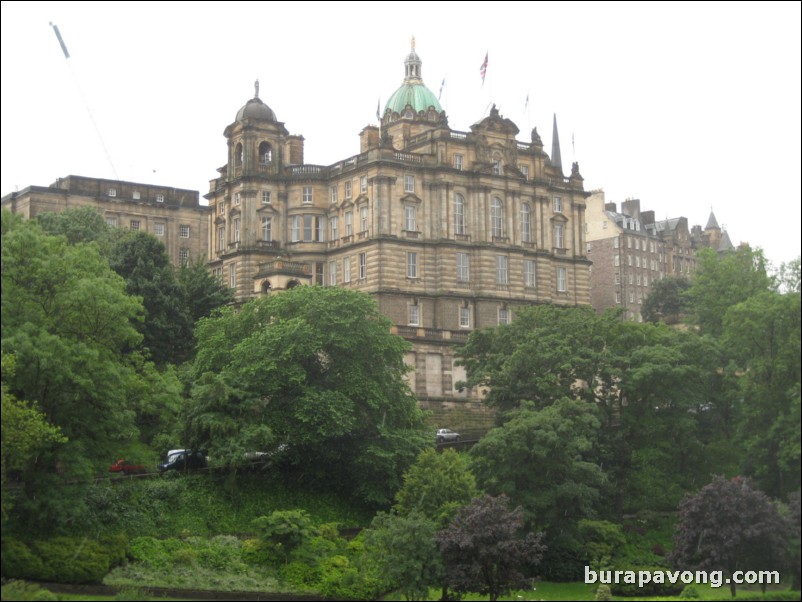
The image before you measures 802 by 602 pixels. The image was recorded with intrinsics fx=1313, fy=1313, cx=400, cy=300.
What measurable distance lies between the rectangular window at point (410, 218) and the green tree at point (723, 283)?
21.6 m

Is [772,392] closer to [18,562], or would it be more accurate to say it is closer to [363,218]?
[18,562]

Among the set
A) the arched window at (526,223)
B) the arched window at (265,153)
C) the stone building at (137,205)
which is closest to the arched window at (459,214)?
the arched window at (526,223)

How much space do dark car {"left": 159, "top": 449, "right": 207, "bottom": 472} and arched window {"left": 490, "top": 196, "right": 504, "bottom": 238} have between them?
3897 cm

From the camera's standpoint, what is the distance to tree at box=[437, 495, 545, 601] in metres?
50.1

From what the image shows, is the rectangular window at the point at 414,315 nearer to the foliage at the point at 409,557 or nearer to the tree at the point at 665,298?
the tree at the point at 665,298

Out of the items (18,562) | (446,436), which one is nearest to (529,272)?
(446,436)

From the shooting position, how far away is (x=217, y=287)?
85.2 meters

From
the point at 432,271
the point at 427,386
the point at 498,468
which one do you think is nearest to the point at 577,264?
the point at 432,271

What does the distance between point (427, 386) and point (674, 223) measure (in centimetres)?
8024

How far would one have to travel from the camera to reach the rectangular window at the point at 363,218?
95438 millimetres

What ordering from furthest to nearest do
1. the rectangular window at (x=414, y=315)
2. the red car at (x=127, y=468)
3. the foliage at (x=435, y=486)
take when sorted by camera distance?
the rectangular window at (x=414, y=315) < the red car at (x=127, y=468) < the foliage at (x=435, y=486)

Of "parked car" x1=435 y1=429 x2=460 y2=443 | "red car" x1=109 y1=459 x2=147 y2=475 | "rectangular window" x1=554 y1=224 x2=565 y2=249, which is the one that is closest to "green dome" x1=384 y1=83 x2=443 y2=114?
"rectangular window" x1=554 y1=224 x2=565 y2=249

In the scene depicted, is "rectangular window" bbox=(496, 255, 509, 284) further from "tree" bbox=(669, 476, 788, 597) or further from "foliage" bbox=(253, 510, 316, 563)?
"tree" bbox=(669, 476, 788, 597)

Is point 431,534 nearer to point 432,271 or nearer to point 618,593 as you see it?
point 618,593
